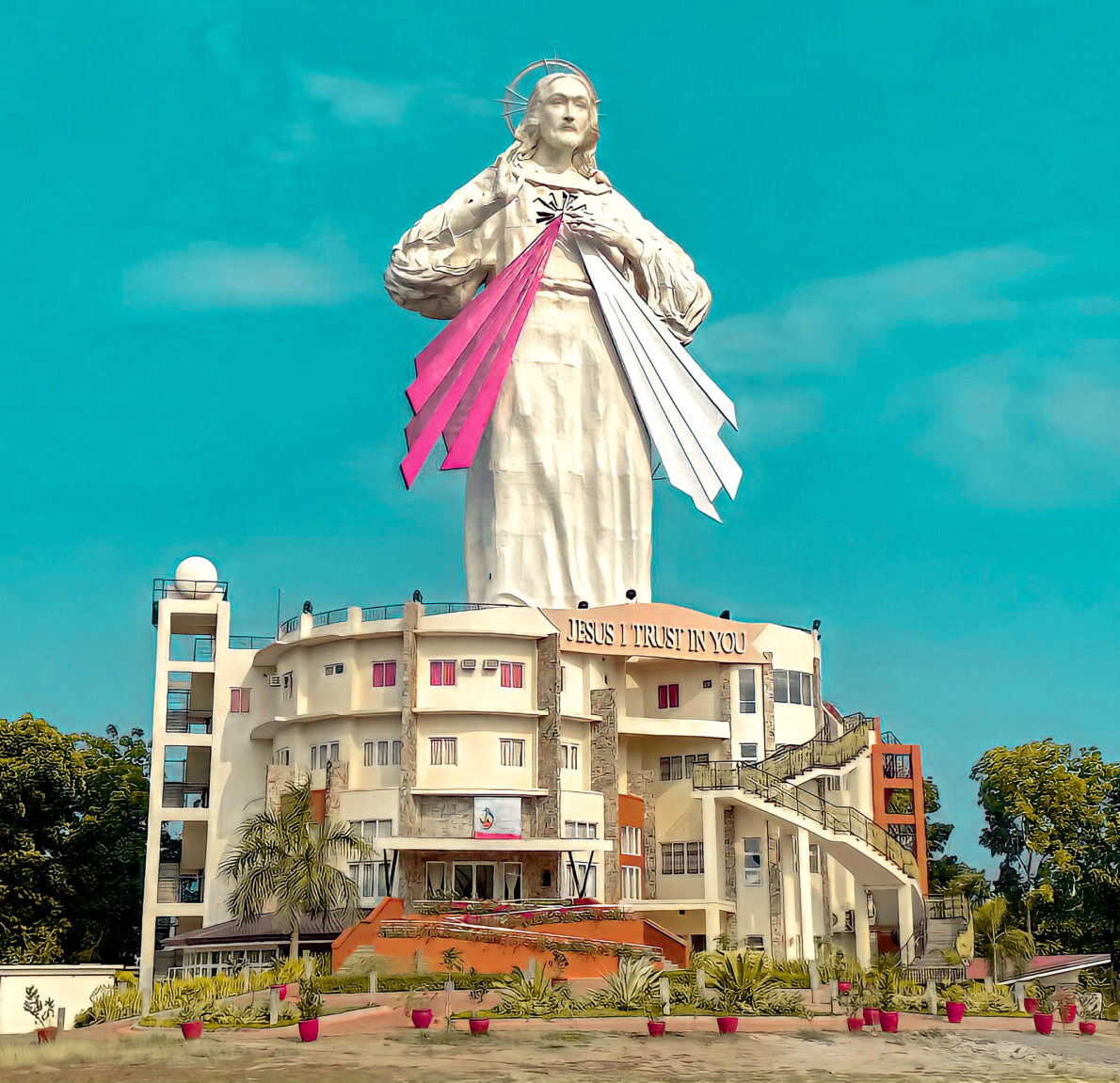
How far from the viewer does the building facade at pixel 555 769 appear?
56656mm

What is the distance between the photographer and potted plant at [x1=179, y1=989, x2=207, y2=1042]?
3712 centimetres

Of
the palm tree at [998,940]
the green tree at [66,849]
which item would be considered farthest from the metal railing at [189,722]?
the palm tree at [998,940]

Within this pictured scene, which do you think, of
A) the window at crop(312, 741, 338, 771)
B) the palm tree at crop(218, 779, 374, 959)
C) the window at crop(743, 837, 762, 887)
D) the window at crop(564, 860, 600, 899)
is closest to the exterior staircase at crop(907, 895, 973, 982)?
the window at crop(743, 837, 762, 887)

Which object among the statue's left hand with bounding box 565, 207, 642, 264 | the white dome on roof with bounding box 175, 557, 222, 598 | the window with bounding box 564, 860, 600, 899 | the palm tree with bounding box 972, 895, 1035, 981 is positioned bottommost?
the palm tree with bounding box 972, 895, 1035, 981

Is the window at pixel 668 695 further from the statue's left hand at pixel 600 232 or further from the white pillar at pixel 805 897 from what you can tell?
the statue's left hand at pixel 600 232

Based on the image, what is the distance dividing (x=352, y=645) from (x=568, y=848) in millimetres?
10254

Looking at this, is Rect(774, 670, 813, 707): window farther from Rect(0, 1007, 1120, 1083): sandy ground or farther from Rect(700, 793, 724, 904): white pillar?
Rect(0, 1007, 1120, 1083): sandy ground

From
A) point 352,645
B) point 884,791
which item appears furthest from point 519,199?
point 884,791

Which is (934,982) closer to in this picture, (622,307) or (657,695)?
(657,695)

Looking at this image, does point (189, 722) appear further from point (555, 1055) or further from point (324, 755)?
point (555, 1055)

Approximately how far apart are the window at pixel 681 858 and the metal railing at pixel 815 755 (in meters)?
3.65

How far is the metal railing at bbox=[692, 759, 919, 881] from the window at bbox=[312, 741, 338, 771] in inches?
477

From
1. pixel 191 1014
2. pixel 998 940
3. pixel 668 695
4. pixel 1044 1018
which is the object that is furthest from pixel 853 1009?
pixel 668 695

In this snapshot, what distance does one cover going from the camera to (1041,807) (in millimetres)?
66812
